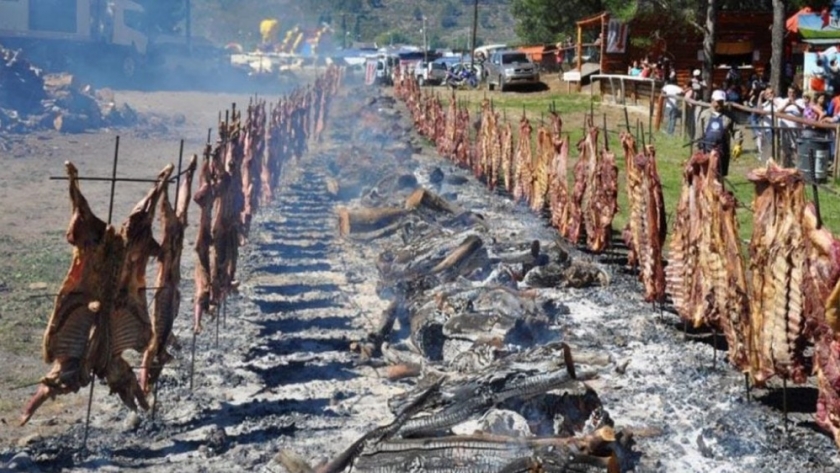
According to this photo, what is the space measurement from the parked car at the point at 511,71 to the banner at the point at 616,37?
24.6 feet

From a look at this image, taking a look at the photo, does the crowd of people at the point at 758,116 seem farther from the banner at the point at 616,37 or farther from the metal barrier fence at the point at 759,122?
the banner at the point at 616,37

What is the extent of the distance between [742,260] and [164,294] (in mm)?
4882

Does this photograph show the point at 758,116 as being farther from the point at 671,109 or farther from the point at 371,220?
the point at 371,220

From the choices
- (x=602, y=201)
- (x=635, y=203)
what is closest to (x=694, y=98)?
(x=602, y=201)

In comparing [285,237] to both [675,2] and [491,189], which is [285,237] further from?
[675,2]

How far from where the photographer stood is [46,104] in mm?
31609

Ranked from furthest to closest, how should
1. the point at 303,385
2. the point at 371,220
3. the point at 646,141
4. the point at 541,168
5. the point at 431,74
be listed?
the point at 431,74 < the point at 646,141 < the point at 541,168 < the point at 371,220 < the point at 303,385

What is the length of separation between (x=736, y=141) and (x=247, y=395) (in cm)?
1802

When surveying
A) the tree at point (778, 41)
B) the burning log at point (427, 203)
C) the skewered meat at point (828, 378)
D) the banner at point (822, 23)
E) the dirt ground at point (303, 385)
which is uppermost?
the banner at point (822, 23)

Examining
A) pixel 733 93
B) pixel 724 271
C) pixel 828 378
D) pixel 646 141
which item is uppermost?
pixel 733 93

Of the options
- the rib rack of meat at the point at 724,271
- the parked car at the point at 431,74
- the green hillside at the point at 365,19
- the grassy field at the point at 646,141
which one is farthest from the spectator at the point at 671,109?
the green hillside at the point at 365,19

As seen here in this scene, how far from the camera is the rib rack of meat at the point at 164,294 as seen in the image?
26.7 feet

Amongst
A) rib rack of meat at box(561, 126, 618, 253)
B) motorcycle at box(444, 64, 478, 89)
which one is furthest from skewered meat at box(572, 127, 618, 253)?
motorcycle at box(444, 64, 478, 89)

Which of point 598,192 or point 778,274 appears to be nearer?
point 778,274
